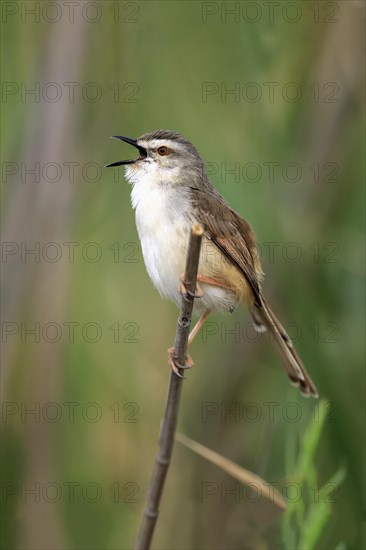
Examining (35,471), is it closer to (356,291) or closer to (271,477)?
(271,477)

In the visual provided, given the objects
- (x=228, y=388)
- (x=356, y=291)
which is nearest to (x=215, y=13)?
(x=356, y=291)

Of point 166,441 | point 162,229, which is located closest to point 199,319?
point 162,229

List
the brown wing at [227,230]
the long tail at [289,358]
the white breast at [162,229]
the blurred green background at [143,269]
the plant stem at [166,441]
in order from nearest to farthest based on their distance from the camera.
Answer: the plant stem at [166,441] → the white breast at [162,229] → the brown wing at [227,230] → the long tail at [289,358] → the blurred green background at [143,269]

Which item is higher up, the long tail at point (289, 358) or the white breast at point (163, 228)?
the white breast at point (163, 228)

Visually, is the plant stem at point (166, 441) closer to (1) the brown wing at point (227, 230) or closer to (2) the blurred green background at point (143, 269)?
(1) the brown wing at point (227, 230)

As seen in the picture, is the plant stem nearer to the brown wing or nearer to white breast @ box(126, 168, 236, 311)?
white breast @ box(126, 168, 236, 311)

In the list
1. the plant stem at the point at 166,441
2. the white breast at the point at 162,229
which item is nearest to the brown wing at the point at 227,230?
the white breast at the point at 162,229

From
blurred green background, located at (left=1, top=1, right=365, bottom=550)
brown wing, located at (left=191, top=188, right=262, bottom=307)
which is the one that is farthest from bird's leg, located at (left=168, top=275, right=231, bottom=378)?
blurred green background, located at (left=1, top=1, right=365, bottom=550)
